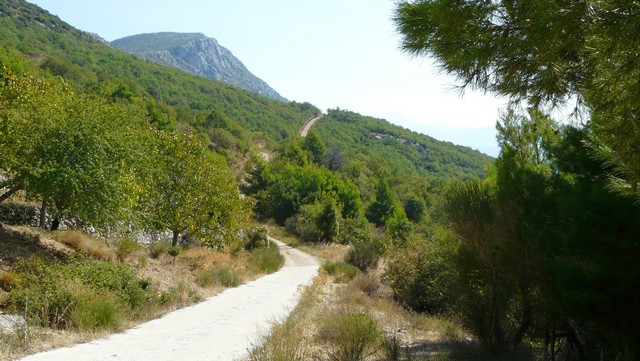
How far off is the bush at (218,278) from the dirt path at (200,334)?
115 centimetres

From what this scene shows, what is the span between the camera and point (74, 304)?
30.2 feet

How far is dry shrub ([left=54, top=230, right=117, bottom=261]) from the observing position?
14633mm

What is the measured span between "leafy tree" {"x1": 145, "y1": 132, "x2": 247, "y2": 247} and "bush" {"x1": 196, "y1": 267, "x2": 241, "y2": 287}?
3925 mm

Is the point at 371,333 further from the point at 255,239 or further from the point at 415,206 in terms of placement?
the point at 415,206

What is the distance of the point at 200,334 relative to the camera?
375 inches

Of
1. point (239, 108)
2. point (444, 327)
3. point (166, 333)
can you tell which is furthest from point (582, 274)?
point (239, 108)

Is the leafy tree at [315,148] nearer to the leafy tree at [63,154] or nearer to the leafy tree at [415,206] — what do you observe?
the leafy tree at [415,206]

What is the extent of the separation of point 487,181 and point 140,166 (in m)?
11.0

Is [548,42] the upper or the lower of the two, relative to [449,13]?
lower

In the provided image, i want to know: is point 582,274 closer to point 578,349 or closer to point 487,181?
→ point 578,349

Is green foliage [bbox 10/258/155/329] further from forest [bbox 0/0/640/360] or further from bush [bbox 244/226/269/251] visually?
bush [bbox 244/226/269/251]

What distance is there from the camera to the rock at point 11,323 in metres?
7.52

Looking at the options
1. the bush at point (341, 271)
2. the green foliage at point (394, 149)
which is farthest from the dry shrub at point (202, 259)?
the green foliage at point (394, 149)

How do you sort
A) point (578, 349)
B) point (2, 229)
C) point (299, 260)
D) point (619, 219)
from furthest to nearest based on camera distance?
1. point (299, 260)
2. point (2, 229)
3. point (578, 349)
4. point (619, 219)
